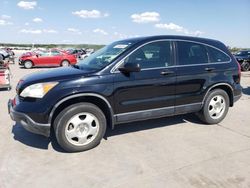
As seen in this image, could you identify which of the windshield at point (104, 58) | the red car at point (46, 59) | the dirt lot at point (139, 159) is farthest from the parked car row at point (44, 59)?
the windshield at point (104, 58)

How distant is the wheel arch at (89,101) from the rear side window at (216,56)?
2442mm

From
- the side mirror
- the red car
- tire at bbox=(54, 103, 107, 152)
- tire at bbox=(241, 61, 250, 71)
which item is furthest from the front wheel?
the side mirror

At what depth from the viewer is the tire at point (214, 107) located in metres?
5.26

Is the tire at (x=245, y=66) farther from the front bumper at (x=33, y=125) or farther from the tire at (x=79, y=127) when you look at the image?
the front bumper at (x=33, y=125)

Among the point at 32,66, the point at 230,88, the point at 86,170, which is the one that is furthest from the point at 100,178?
the point at 32,66

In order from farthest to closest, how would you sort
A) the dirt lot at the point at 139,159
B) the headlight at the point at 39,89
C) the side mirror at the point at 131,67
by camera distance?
the side mirror at the point at 131,67
the headlight at the point at 39,89
the dirt lot at the point at 139,159

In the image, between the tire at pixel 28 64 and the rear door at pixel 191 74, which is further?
the tire at pixel 28 64

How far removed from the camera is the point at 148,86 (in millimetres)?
4441

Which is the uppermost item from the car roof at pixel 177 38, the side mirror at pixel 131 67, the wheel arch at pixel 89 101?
the car roof at pixel 177 38

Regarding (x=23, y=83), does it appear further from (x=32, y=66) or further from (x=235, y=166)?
(x=32, y=66)

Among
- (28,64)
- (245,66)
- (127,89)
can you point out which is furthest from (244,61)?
(28,64)

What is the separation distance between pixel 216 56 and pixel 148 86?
1.83 meters

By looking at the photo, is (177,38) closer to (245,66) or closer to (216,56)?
(216,56)

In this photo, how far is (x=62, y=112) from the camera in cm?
390
